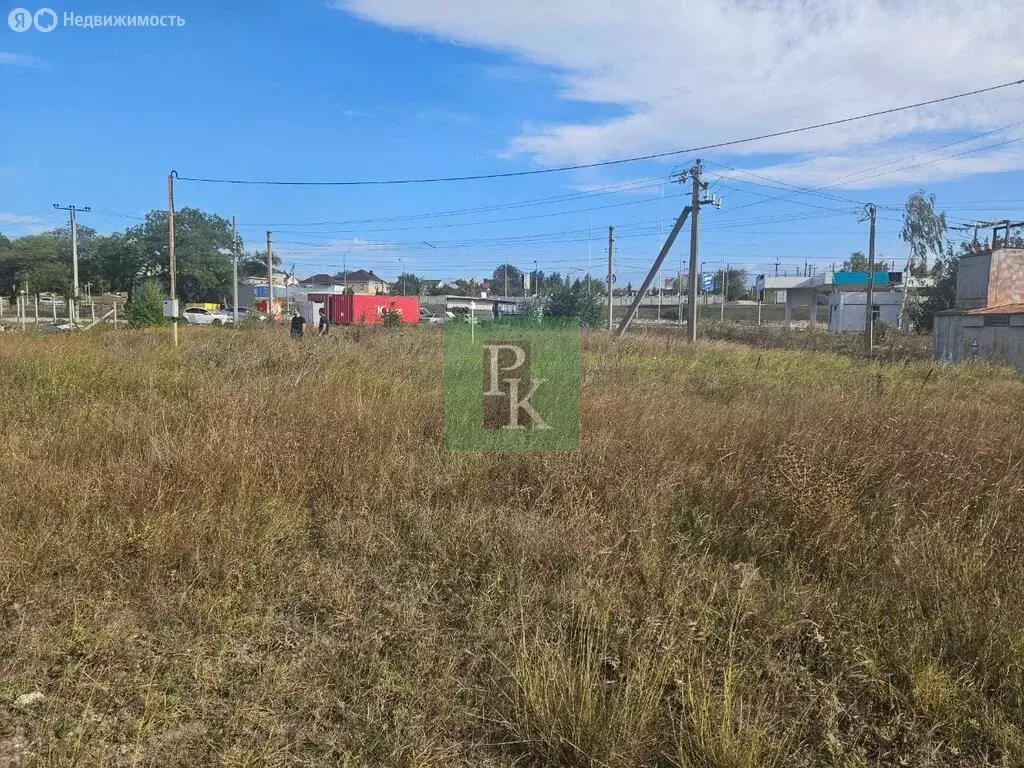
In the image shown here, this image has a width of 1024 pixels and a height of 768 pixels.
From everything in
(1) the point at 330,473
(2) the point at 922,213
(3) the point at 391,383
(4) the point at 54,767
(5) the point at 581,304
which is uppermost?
(2) the point at 922,213

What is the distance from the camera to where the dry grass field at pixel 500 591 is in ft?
6.83

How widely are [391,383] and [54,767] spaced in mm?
→ 4634

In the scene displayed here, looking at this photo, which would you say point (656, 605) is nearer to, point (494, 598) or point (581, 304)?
point (494, 598)

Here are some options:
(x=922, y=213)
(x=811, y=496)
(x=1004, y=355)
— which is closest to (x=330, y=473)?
(x=811, y=496)

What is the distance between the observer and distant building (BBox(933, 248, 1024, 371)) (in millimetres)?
17609

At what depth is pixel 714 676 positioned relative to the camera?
2.37 meters

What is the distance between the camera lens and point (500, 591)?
2.87 metres

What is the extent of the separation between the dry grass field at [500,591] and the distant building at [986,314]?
16.0m

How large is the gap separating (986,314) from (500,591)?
71.8 feet

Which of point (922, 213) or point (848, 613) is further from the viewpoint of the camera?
point (922, 213)

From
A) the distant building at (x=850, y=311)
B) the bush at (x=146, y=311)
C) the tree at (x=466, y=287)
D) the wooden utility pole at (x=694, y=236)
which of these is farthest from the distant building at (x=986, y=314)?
the tree at (x=466, y=287)

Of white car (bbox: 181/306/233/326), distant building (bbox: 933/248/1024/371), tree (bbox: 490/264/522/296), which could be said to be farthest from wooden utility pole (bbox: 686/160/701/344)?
tree (bbox: 490/264/522/296)

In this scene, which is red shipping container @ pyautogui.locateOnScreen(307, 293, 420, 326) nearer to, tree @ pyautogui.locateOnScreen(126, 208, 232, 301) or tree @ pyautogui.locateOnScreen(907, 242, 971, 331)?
tree @ pyautogui.locateOnScreen(126, 208, 232, 301)

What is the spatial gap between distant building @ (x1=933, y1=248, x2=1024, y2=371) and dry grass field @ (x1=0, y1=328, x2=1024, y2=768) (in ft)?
52.7
